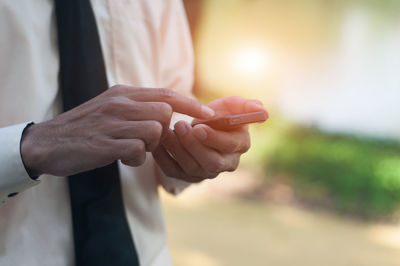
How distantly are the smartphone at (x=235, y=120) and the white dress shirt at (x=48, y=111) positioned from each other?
10.6 inches

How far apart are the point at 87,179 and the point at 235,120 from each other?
1.10ft

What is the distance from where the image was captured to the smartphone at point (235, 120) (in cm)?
75

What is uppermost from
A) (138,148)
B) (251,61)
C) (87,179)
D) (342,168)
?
(138,148)

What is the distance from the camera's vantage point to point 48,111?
0.81 meters

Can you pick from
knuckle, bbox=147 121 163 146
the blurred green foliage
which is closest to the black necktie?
knuckle, bbox=147 121 163 146

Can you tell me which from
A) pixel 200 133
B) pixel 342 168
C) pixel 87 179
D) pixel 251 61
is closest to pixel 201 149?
pixel 200 133

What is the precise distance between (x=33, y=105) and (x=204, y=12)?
6.73m

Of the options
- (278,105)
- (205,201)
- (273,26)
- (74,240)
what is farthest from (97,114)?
(273,26)

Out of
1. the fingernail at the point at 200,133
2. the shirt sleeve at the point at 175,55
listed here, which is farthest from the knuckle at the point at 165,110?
the shirt sleeve at the point at 175,55

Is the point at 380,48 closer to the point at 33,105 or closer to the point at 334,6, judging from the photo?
the point at 334,6

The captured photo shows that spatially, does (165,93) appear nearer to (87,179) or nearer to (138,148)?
(138,148)

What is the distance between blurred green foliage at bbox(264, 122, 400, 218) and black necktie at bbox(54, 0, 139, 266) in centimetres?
439

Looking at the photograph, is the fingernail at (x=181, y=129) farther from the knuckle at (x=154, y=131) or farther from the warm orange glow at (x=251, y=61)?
the warm orange glow at (x=251, y=61)

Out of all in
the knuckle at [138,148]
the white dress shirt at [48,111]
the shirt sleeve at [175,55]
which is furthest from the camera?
the shirt sleeve at [175,55]
